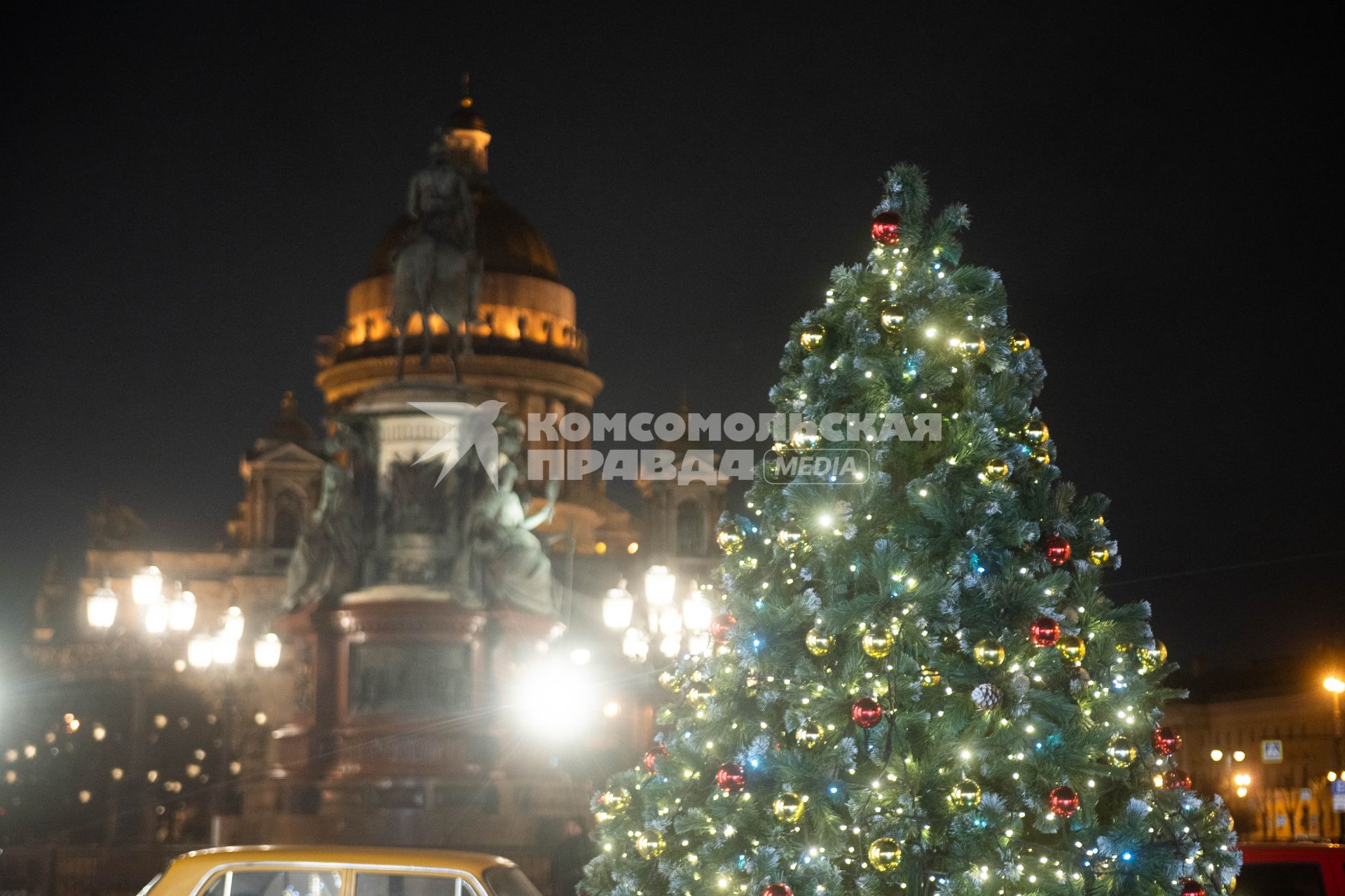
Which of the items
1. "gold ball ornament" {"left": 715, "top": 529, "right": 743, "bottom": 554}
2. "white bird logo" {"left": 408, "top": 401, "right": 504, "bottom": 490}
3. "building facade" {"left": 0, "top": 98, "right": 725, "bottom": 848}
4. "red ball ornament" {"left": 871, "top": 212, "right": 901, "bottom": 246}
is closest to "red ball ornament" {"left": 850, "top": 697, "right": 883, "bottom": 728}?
"gold ball ornament" {"left": 715, "top": 529, "right": 743, "bottom": 554}

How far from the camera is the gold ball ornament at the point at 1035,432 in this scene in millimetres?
9281

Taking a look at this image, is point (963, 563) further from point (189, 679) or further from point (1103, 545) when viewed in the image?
point (189, 679)

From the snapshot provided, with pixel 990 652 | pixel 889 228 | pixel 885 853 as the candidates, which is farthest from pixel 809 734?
pixel 889 228

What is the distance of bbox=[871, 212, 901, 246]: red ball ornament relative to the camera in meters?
9.81

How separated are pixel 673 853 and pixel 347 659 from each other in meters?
18.9

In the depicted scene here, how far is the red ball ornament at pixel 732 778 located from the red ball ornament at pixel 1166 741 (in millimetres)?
2206

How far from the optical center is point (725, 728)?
9609 mm

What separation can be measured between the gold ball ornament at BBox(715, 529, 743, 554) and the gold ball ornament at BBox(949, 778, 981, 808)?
2099 millimetres

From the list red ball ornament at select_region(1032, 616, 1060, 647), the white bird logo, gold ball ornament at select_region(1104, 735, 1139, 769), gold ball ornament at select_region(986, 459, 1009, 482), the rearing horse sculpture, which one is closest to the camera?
red ball ornament at select_region(1032, 616, 1060, 647)

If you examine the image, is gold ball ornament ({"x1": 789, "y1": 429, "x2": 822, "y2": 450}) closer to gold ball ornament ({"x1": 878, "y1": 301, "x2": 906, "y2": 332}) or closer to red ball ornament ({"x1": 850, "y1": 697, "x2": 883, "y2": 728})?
gold ball ornament ({"x1": 878, "y1": 301, "x2": 906, "y2": 332})

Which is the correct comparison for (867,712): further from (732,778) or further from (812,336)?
(812,336)

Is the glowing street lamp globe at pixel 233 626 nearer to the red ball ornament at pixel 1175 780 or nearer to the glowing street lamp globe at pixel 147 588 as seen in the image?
the glowing street lamp globe at pixel 147 588

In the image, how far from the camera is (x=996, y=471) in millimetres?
8914

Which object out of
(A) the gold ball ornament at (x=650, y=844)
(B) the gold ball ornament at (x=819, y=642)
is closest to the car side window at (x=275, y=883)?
(A) the gold ball ornament at (x=650, y=844)
